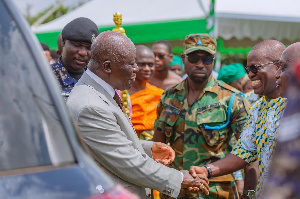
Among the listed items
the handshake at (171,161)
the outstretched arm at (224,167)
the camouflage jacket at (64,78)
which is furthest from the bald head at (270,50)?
the camouflage jacket at (64,78)

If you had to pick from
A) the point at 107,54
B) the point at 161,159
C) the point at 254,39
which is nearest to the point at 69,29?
the point at 107,54

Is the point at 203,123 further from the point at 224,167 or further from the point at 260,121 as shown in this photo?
the point at 260,121

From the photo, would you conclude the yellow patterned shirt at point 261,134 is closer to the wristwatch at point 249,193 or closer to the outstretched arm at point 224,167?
the outstretched arm at point 224,167

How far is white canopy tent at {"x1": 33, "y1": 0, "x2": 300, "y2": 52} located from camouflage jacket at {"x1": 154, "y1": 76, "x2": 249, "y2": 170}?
561 centimetres

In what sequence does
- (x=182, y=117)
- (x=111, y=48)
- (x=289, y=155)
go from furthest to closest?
(x=182, y=117) < (x=111, y=48) < (x=289, y=155)

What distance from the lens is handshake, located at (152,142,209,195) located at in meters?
3.46

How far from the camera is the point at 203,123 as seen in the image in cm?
409

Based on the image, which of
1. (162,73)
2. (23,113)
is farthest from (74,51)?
(162,73)

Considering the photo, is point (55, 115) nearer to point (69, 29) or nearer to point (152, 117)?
point (69, 29)

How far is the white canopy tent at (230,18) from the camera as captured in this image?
390 inches

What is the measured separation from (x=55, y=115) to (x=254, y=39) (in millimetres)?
9225

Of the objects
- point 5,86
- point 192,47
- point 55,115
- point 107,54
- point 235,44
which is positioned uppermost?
point 5,86

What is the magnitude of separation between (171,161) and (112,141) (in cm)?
86

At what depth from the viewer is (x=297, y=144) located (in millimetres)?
1038
